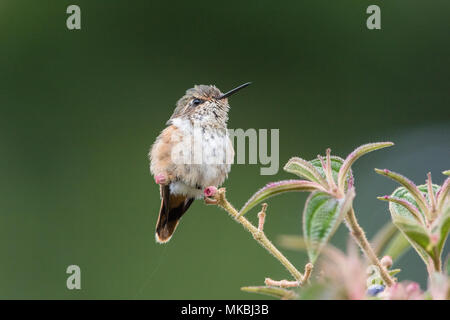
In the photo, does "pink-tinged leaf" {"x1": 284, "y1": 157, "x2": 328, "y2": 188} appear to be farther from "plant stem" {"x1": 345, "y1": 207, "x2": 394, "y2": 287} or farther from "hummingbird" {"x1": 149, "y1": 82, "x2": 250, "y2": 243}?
"hummingbird" {"x1": 149, "y1": 82, "x2": 250, "y2": 243}

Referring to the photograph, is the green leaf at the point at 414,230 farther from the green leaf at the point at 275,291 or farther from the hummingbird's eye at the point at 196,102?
the hummingbird's eye at the point at 196,102

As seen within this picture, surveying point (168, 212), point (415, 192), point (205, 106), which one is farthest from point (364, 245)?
point (205, 106)

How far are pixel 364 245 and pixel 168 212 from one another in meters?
1.93

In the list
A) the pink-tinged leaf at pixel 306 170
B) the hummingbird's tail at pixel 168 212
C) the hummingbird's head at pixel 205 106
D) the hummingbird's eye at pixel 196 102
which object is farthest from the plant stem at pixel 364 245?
the hummingbird's eye at pixel 196 102

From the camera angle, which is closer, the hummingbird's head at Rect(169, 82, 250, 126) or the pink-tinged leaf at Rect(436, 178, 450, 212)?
the pink-tinged leaf at Rect(436, 178, 450, 212)

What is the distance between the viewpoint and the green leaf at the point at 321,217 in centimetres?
57

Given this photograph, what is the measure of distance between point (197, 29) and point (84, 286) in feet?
8.12

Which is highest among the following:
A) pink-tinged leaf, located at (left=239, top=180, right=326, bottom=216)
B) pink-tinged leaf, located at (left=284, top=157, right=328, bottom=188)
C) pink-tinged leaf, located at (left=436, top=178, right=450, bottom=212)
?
pink-tinged leaf, located at (left=284, top=157, right=328, bottom=188)

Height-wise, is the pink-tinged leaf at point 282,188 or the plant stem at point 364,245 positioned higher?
the pink-tinged leaf at point 282,188

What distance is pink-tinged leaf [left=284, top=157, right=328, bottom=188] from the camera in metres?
0.69

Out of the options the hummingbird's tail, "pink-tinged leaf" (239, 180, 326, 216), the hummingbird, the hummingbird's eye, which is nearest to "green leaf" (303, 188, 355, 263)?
"pink-tinged leaf" (239, 180, 326, 216)

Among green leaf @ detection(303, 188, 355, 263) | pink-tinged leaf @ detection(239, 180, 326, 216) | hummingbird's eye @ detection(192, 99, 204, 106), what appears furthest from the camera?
hummingbird's eye @ detection(192, 99, 204, 106)

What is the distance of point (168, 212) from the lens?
2561mm

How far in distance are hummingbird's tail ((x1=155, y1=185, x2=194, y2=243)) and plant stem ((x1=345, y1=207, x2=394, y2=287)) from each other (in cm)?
179
